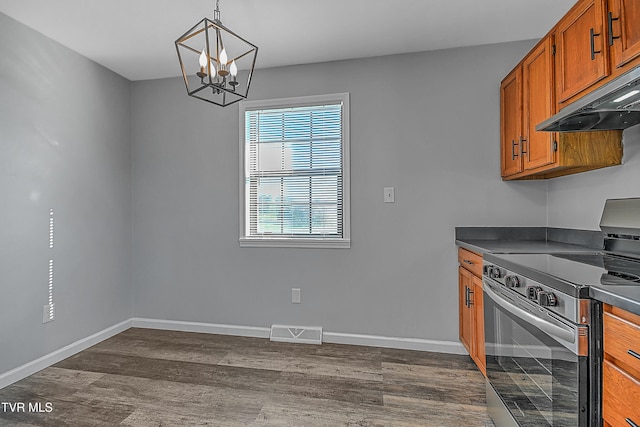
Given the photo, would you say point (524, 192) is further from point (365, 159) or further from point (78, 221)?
point (78, 221)

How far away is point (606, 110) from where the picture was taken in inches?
62.1

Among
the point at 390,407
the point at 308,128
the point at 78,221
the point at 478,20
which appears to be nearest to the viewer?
the point at 390,407

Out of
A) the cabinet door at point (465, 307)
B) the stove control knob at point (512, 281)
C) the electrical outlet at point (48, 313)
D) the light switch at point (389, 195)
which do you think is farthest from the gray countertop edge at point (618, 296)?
the electrical outlet at point (48, 313)

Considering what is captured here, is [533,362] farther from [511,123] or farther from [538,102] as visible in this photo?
[511,123]

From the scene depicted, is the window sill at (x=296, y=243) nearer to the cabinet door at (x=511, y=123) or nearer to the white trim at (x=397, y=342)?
the white trim at (x=397, y=342)

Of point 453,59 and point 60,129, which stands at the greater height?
point 453,59

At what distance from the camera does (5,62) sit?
2.46 metres

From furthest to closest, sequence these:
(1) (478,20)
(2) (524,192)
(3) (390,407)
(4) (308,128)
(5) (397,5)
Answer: (4) (308,128)
(2) (524,192)
(1) (478,20)
(5) (397,5)
(3) (390,407)

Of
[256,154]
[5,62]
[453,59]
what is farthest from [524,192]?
[5,62]

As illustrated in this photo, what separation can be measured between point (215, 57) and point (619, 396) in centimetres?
317

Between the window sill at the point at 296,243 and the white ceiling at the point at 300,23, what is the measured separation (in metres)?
1.63

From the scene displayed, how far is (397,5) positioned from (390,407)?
2.56 m

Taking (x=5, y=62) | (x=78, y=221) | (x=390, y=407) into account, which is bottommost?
(x=390, y=407)

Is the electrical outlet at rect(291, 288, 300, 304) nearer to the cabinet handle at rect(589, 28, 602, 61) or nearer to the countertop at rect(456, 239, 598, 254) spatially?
the countertop at rect(456, 239, 598, 254)
